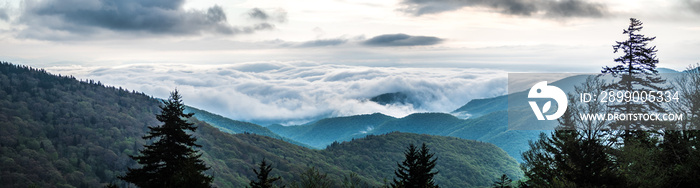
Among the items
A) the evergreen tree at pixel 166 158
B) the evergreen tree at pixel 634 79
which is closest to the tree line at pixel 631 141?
the evergreen tree at pixel 634 79

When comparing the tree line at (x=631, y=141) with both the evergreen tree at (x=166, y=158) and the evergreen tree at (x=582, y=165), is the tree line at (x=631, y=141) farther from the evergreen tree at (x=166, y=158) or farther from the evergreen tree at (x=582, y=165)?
the evergreen tree at (x=166, y=158)

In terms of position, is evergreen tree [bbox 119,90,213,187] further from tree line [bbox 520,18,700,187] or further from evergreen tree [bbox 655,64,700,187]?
evergreen tree [bbox 655,64,700,187]

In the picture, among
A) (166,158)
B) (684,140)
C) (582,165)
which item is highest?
(684,140)

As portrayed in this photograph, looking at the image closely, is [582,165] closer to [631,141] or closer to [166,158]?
[631,141]

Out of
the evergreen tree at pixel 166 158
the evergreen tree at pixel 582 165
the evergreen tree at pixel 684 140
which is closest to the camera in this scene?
the evergreen tree at pixel 582 165

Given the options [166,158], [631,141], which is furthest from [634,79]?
[166,158]

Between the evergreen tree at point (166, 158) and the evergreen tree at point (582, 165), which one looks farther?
the evergreen tree at point (166, 158)

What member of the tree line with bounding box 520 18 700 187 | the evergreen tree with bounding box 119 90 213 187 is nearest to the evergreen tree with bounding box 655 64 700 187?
the tree line with bounding box 520 18 700 187

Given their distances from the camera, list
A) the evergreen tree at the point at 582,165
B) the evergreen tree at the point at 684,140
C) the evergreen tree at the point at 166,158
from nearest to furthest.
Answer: the evergreen tree at the point at 582,165
the evergreen tree at the point at 684,140
the evergreen tree at the point at 166,158

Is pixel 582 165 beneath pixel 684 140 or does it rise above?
beneath

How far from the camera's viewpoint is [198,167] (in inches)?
1646

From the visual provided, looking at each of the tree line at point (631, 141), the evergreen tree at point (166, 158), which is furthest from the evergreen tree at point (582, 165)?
the evergreen tree at point (166, 158)

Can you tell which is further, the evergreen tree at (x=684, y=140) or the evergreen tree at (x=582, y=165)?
the evergreen tree at (x=684, y=140)

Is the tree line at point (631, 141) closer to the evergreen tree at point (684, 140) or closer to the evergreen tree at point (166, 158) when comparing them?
the evergreen tree at point (684, 140)
